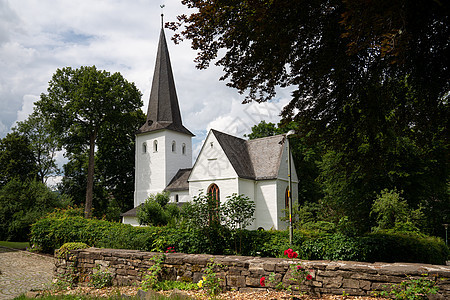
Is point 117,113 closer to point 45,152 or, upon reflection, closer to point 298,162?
point 45,152

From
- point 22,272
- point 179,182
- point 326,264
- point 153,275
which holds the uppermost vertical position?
point 179,182

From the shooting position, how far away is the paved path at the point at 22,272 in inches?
340

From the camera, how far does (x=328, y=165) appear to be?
19500 millimetres

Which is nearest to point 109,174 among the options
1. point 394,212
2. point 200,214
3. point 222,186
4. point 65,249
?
point 222,186

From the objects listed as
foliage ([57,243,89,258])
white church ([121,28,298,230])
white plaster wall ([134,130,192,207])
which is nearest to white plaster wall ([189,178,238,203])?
white church ([121,28,298,230])

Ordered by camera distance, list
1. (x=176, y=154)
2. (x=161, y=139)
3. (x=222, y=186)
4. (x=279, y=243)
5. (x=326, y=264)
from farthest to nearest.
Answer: (x=176, y=154) → (x=161, y=139) → (x=222, y=186) → (x=279, y=243) → (x=326, y=264)

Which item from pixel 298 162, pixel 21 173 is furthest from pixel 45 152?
pixel 298 162

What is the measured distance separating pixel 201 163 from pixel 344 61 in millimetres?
24050

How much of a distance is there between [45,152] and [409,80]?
46.4 metres

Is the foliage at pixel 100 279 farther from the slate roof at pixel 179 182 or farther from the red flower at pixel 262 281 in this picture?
the slate roof at pixel 179 182

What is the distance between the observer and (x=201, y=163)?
96.8 feet

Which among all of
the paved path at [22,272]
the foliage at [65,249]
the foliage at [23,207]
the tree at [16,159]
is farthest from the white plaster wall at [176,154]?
the foliage at [65,249]

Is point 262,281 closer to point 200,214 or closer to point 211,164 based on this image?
point 200,214

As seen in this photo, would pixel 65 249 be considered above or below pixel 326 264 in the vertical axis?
below
